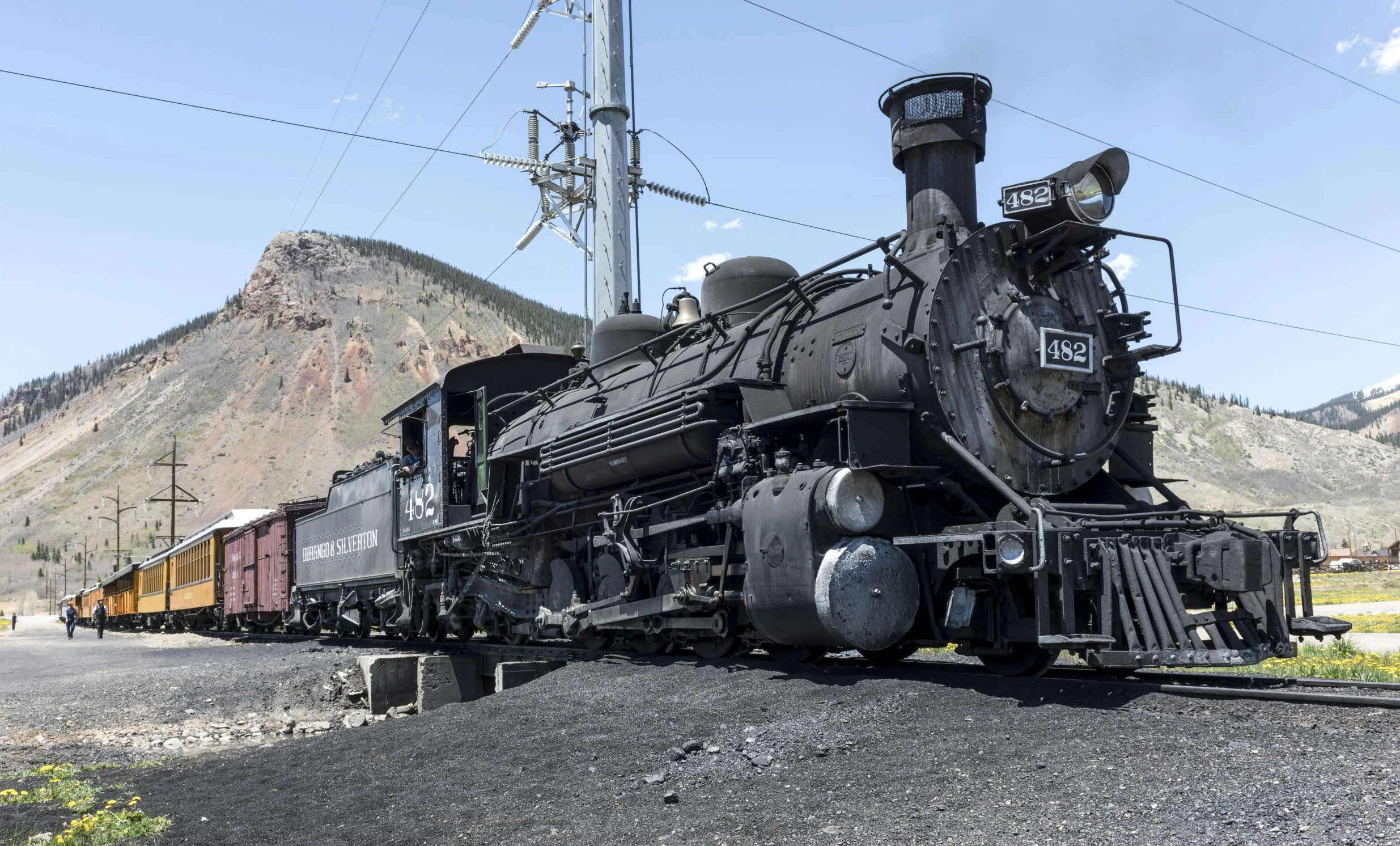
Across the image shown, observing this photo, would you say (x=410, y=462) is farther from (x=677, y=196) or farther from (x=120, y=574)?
(x=120, y=574)

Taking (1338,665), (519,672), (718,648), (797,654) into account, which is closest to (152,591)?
(519,672)

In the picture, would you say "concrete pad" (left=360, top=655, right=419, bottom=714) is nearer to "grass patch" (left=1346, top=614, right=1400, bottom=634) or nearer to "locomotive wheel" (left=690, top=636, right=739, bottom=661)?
"locomotive wheel" (left=690, top=636, right=739, bottom=661)

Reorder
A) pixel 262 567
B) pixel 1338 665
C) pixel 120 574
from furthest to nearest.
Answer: pixel 120 574 < pixel 262 567 < pixel 1338 665

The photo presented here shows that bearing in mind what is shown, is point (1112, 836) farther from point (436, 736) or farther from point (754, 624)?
point (436, 736)

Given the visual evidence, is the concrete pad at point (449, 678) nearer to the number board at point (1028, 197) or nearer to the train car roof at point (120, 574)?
the number board at point (1028, 197)

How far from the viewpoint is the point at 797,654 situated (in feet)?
27.8

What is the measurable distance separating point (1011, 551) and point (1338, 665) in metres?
4.60

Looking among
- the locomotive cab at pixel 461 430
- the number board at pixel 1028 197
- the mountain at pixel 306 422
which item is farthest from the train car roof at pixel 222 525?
the mountain at pixel 306 422

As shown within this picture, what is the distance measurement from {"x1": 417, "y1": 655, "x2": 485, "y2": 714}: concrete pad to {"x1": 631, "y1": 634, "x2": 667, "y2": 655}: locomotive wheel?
9.00ft

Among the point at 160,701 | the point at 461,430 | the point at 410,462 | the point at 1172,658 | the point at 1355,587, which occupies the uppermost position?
the point at 461,430

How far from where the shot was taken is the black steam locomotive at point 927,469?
6543 mm

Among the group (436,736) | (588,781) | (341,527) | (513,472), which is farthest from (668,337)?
(341,527)

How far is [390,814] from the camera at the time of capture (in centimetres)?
572

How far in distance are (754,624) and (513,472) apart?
17.1 feet
